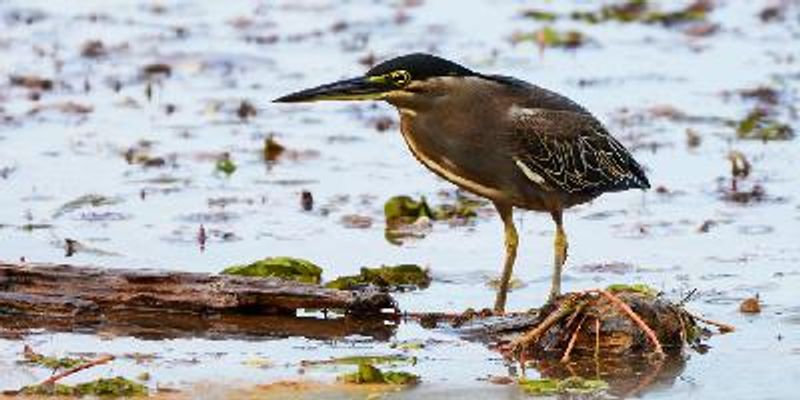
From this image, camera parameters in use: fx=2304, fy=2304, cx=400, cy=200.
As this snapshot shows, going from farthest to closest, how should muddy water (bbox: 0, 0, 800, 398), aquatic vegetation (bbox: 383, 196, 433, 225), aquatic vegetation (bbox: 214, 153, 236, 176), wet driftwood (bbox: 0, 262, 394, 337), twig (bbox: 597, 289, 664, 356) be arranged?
aquatic vegetation (bbox: 214, 153, 236, 176)
aquatic vegetation (bbox: 383, 196, 433, 225)
wet driftwood (bbox: 0, 262, 394, 337)
muddy water (bbox: 0, 0, 800, 398)
twig (bbox: 597, 289, 664, 356)

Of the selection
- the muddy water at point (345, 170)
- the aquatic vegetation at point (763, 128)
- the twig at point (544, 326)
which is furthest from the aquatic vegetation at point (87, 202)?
the aquatic vegetation at point (763, 128)

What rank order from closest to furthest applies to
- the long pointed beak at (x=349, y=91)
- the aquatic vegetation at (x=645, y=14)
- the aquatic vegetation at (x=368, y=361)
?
the aquatic vegetation at (x=368, y=361) < the long pointed beak at (x=349, y=91) < the aquatic vegetation at (x=645, y=14)

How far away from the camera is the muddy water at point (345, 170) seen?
30.6 feet

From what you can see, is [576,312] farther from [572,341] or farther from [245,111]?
[245,111]

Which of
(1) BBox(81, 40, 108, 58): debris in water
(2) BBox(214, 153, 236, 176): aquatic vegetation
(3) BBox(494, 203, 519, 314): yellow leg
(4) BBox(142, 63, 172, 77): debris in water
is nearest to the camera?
(3) BBox(494, 203, 519, 314): yellow leg

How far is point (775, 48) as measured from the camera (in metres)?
17.4

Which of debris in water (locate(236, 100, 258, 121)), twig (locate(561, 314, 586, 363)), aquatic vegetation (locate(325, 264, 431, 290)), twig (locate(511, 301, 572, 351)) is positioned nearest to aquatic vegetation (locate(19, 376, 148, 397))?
twig (locate(511, 301, 572, 351))

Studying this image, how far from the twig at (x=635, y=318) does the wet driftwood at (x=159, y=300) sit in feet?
3.80

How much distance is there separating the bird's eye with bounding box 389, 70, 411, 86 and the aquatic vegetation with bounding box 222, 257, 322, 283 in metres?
1.01

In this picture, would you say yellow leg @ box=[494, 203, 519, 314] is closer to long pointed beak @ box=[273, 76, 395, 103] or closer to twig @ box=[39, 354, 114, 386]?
long pointed beak @ box=[273, 76, 395, 103]

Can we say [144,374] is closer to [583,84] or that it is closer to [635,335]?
[635,335]

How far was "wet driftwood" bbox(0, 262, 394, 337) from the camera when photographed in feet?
31.5

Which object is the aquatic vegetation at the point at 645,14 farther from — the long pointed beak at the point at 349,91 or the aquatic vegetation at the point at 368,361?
the aquatic vegetation at the point at 368,361

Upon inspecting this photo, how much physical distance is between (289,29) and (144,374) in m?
9.96
